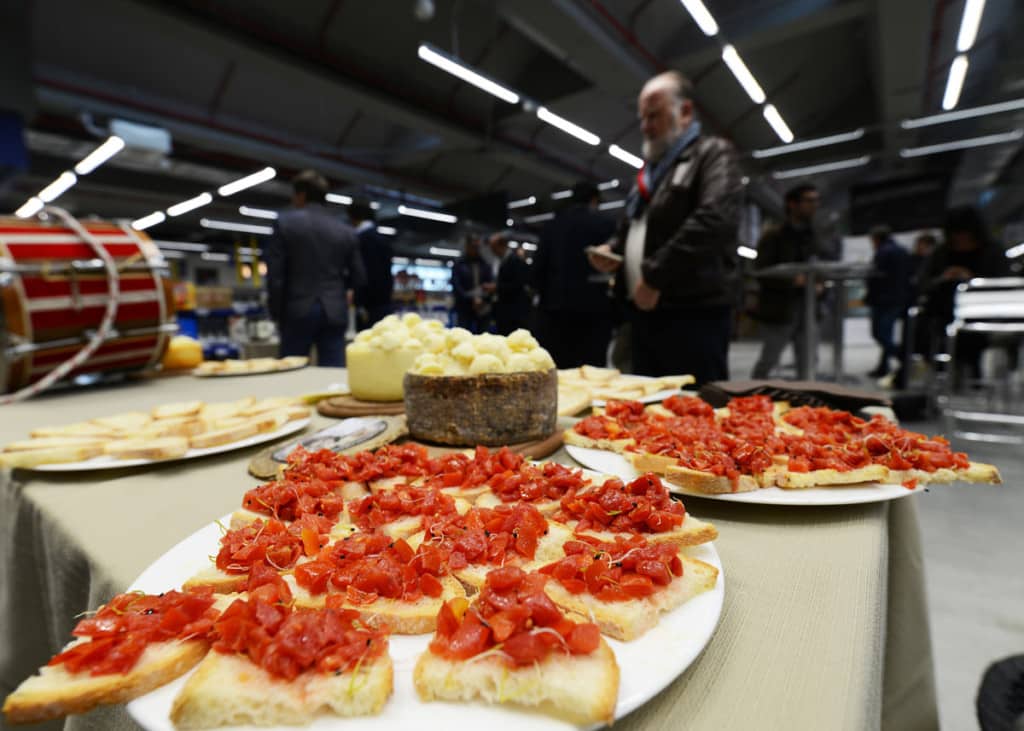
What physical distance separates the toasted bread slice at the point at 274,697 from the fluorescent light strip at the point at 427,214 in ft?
63.2

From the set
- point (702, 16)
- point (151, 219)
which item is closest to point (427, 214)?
point (151, 219)

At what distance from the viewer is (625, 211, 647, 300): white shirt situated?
128 inches

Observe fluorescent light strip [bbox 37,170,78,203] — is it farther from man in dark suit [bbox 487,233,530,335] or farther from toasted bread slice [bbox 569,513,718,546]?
toasted bread slice [bbox 569,513,718,546]

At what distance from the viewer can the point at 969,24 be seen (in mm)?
8539

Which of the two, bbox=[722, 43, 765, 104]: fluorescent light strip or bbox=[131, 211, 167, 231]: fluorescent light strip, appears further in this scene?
bbox=[131, 211, 167, 231]: fluorescent light strip

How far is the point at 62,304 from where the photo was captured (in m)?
2.39

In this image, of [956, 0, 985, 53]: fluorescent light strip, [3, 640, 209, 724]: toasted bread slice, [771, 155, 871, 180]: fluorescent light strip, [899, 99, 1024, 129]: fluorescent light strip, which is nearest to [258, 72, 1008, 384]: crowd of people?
[3, 640, 209, 724]: toasted bread slice

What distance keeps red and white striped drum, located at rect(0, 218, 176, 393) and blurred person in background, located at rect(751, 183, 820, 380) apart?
5.48 m

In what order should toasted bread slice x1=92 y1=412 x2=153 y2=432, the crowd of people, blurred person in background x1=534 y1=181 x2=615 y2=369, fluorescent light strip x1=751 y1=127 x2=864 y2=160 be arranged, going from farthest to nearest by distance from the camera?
fluorescent light strip x1=751 y1=127 x2=864 y2=160
blurred person in background x1=534 y1=181 x2=615 y2=369
the crowd of people
toasted bread slice x1=92 y1=412 x2=153 y2=432

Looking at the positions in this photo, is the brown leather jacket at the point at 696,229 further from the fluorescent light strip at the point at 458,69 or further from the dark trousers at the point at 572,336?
the fluorescent light strip at the point at 458,69

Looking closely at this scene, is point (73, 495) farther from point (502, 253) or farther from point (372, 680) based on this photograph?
point (502, 253)

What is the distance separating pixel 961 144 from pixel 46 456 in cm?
2015

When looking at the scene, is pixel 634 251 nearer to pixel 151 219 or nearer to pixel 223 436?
pixel 223 436

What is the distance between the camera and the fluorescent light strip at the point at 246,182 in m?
14.2
